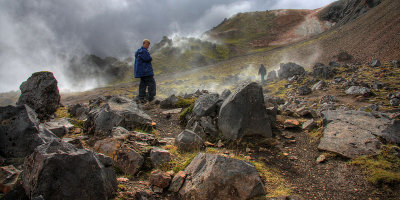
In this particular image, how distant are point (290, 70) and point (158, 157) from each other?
1779 cm

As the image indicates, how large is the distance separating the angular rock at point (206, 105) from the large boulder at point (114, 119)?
1484mm

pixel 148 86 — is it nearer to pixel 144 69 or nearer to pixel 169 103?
pixel 144 69

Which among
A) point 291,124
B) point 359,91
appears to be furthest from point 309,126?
point 359,91

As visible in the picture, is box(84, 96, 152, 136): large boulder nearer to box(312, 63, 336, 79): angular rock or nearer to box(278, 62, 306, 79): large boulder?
box(312, 63, 336, 79): angular rock

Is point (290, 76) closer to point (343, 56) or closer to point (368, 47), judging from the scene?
point (343, 56)

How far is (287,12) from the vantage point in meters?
84.5

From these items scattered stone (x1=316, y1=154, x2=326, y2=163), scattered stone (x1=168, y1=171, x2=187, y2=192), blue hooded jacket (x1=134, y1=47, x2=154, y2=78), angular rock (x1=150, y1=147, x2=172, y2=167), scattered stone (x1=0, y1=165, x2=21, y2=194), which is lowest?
scattered stone (x1=316, y1=154, x2=326, y2=163)

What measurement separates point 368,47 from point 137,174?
2430 cm

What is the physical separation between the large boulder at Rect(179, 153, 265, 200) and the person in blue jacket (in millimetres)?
7580

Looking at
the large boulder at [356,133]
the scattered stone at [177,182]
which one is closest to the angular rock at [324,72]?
the large boulder at [356,133]

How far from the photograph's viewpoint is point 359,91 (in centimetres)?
980

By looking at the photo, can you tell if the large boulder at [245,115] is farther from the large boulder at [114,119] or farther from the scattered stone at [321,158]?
the large boulder at [114,119]

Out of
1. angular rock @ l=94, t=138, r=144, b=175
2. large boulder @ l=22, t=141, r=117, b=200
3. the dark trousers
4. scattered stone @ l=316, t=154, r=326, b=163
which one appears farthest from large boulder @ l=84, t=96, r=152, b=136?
scattered stone @ l=316, t=154, r=326, b=163

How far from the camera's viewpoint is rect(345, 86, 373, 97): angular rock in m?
9.39
